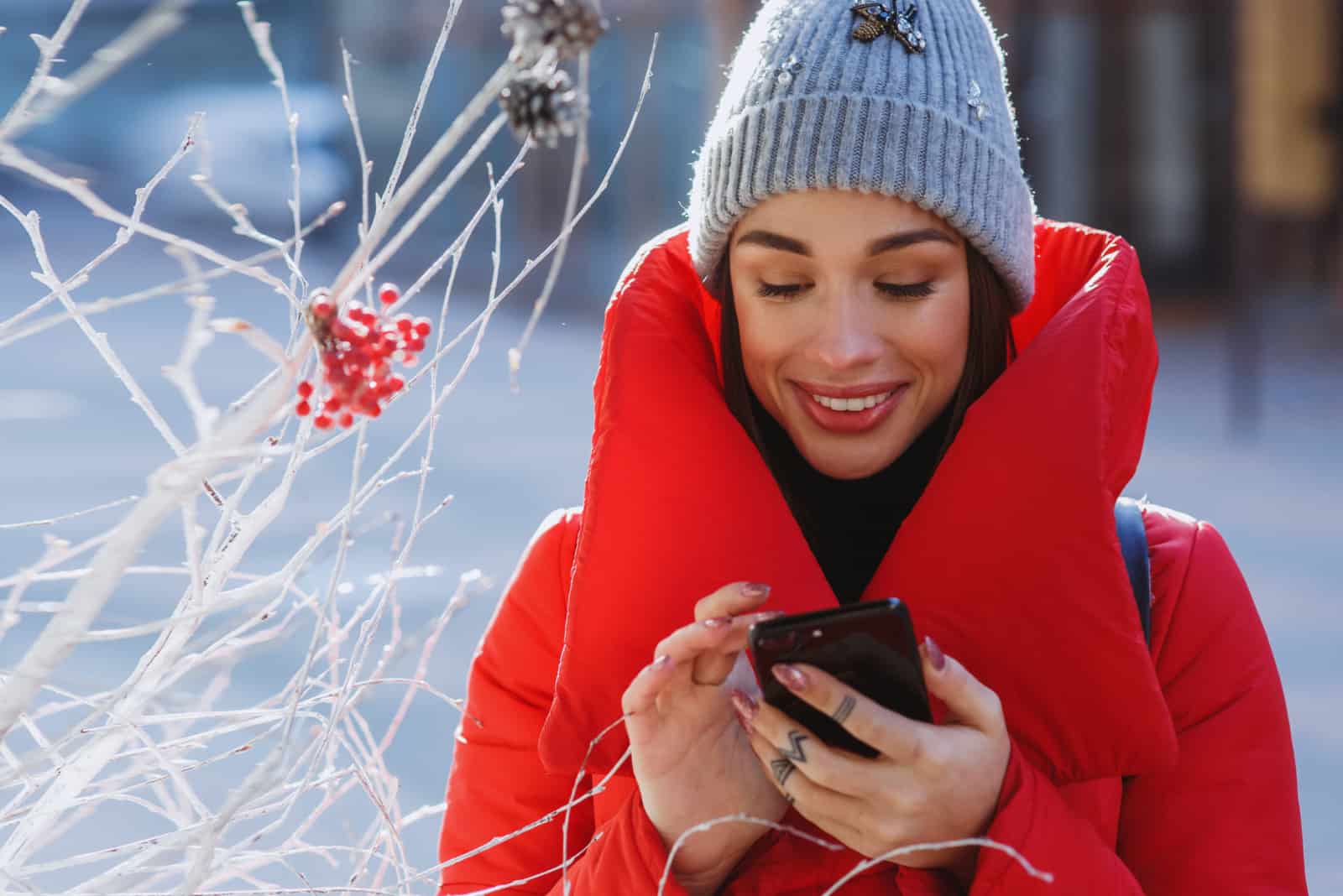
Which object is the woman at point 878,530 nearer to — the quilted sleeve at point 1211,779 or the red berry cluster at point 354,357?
the quilted sleeve at point 1211,779

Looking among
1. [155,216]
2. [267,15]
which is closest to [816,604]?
[155,216]

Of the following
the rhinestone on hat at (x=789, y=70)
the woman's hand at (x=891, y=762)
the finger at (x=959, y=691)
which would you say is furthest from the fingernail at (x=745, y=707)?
the rhinestone on hat at (x=789, y=70)

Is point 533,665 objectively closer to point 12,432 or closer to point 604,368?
point 604,368

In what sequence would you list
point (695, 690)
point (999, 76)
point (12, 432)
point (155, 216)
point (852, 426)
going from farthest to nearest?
point (155, 216)
point (12, 432)
point (999, 76)
point (852, 426)
point (695, 690)

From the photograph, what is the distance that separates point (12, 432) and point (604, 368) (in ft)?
24.2

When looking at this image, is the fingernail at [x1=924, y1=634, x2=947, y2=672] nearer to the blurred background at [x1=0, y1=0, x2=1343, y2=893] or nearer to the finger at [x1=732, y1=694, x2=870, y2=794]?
the finger at [x1=732, y1=694, x2=870, y2=794]

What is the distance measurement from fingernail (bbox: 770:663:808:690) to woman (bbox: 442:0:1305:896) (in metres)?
0.10

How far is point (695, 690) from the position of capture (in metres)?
1.22

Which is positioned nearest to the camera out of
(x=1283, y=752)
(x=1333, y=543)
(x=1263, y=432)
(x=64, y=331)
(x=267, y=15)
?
(x=1283, y=752)

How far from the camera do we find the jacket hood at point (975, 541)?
53.2 inches

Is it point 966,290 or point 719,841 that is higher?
point 966,290

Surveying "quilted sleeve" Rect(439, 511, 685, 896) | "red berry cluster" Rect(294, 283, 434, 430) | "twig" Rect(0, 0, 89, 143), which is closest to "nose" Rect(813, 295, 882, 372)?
"quilted sleeve" Rect(439, 511, 685, 896)

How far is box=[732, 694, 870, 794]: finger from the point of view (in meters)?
1.15

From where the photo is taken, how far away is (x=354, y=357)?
78 cm
